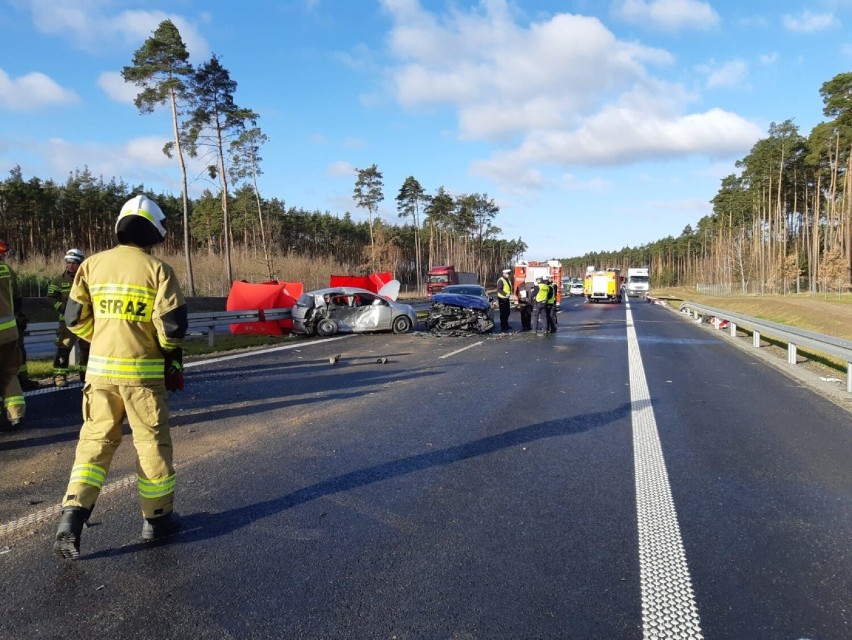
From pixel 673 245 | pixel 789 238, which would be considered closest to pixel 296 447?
pixel 789 238

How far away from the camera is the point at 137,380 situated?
339cm

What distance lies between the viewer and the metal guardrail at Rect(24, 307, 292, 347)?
10203 millimetres

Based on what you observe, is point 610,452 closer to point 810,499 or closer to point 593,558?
point 810,499

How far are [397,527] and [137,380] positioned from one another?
6.02ft

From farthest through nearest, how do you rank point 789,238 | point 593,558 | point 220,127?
point 789,238, point 220,127, point 593,558

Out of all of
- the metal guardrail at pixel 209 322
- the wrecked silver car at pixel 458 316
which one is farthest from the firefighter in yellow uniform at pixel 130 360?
the wrecked silver car at pixel 458 316

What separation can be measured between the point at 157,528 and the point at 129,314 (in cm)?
132

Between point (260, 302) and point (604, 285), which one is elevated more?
point (260, 302)

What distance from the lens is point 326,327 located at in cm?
1695

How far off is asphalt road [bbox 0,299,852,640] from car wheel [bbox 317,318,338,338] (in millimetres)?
9149

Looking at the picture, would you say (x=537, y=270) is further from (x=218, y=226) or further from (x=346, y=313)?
(x=218, y=226)

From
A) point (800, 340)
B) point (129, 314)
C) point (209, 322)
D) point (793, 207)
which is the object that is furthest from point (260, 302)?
point (793, 207)

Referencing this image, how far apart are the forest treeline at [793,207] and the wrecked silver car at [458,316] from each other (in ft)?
124

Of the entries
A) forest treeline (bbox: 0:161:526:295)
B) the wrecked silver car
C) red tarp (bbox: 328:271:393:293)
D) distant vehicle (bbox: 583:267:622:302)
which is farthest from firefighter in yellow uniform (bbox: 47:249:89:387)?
distant vehicle (bbox: 583:267:622:302)
